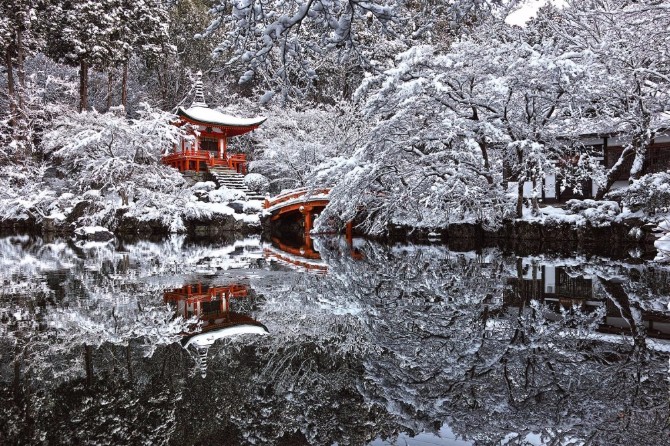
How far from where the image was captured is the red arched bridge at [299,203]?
2292 cm

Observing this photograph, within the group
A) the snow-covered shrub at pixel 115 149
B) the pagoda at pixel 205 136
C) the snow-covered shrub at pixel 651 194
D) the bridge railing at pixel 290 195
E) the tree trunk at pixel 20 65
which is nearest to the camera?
the snow-covered shrub at pixel 651 194

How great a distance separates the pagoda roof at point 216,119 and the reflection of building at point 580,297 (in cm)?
Result: 2062

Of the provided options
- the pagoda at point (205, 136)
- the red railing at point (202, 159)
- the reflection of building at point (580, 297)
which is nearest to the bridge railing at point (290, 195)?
the pagoda at point (205, 136)

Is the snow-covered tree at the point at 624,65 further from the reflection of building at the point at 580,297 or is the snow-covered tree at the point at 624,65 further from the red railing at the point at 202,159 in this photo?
the red railing at the point at 202,159

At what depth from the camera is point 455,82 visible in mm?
15359

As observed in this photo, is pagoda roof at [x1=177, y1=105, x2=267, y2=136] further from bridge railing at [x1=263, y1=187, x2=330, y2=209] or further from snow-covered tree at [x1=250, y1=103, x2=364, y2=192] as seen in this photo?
bridge railing at [x1=263, y1=187, x2=330, y2=209]

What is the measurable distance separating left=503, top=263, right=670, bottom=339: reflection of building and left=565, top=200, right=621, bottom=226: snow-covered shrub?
6342 millimetres

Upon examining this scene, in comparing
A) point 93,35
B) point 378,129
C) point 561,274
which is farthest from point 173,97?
point 561,274

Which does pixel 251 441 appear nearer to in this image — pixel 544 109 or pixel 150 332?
pixel 150 332

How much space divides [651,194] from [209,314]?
12.0 metres

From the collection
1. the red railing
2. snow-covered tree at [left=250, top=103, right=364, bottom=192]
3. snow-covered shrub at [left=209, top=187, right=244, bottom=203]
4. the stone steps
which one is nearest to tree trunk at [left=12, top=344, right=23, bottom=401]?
snow-covered shrub at [left=209, top=187, right=244, bottom=203]

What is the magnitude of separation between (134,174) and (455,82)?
1586 cm

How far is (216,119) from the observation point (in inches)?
1105

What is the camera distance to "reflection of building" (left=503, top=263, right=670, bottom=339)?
536cm
